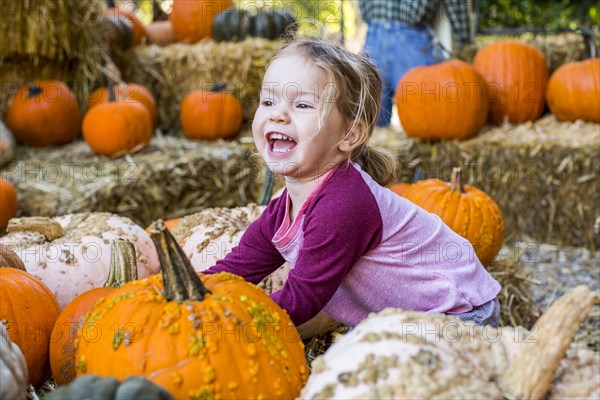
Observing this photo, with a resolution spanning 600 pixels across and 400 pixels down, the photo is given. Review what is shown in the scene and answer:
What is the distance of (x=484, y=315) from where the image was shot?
1.94 metres

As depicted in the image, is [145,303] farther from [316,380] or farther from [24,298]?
[24,298]

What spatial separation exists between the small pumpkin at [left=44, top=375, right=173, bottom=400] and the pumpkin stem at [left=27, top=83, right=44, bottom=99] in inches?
167

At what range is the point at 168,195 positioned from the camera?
4590 millimetres

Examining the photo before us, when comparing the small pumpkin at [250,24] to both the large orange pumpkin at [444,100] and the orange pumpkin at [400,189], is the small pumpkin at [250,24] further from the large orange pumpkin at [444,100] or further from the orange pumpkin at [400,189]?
the orange pumpkin at [400,189]

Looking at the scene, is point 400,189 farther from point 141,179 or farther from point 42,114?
point 42,114

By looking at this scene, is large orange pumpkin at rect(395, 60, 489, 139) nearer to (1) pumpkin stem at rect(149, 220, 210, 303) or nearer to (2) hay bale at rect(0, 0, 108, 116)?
(2) hay bale at rect(0, 0, 108, 116)

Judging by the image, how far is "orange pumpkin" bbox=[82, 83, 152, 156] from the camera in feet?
15.1

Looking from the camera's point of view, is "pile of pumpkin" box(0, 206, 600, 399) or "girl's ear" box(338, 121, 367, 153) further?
"girl's ear" box(338, 121, 367, 153)

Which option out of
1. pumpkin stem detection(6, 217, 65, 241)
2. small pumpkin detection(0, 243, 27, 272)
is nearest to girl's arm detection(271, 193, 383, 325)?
small pumpkin detection(0, 243, 27, 272)

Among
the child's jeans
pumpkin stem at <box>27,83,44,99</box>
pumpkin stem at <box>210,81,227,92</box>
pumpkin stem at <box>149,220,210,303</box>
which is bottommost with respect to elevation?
the child's jeans

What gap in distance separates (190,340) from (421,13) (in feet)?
15.5

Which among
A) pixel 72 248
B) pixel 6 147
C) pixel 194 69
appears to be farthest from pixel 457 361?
A: pixel 194 69

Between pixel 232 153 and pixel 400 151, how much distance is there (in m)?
1.19

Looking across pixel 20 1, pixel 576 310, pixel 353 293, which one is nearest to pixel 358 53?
pixel 353 293
